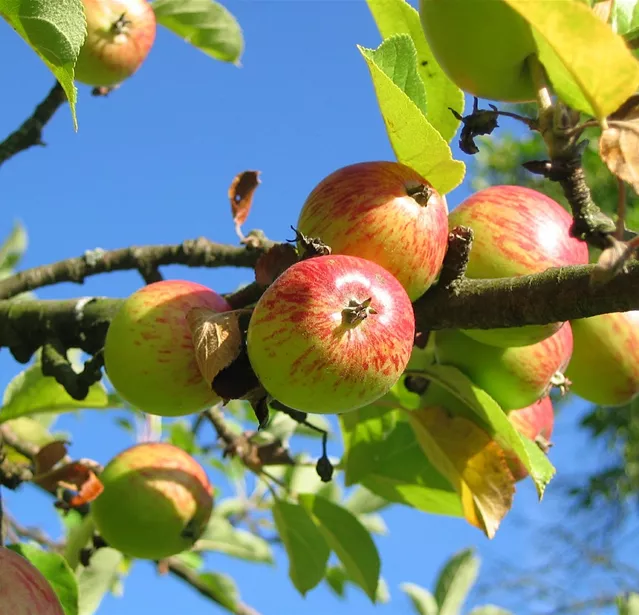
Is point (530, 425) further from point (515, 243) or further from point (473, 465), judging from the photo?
point (515, 243)

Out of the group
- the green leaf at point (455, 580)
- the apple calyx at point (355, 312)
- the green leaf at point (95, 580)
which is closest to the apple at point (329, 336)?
the apple calyx at point (355, 312)

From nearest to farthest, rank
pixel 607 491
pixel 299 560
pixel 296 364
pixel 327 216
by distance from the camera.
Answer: pixel 296 364 < pixel 327 216 < pixel 299 560 < pixel 607 491

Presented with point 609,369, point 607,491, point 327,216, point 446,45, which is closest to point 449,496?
point 609,369

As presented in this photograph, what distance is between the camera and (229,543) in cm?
260

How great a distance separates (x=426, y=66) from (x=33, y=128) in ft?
3.12

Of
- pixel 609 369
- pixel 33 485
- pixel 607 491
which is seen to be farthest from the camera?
pixel 607 491

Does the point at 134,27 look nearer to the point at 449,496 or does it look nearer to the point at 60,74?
the point at 60,74

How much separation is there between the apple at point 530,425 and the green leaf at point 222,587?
3.73ft

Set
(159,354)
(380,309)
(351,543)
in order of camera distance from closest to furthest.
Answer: (380,309)
(159,354)
(351,543)

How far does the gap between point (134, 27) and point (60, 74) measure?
0.93 meters

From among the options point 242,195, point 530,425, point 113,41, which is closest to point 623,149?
point 530,425

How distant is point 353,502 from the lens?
8.82ft

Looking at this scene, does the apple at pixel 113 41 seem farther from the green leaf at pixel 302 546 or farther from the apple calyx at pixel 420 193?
the green leaf at pixel 302 546

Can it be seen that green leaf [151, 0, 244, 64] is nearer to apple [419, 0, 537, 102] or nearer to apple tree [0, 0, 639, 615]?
apple tree [0, 0, 639, 615]
